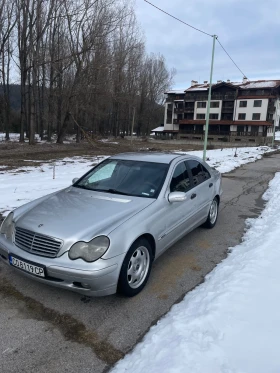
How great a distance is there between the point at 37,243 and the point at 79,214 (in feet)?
1.79

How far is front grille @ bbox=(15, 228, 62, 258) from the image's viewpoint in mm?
2896

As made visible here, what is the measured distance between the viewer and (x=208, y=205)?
16.9 ft

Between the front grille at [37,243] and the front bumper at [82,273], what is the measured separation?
60 millimetres

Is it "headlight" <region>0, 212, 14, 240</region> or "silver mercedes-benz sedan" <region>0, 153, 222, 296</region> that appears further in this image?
"headlight" <region>0, 212, 14, 240</region>

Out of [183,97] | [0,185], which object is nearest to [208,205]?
[0,185]

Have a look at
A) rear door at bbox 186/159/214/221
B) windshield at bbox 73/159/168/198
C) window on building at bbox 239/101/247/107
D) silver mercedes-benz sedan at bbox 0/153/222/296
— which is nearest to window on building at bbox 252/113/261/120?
window on building at bbox 239/101/247/107

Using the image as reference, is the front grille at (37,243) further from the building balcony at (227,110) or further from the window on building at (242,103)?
the building balcony at (227,110)

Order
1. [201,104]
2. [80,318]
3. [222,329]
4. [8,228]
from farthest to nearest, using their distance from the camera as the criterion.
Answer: [201,104]
[8,228]
[80,318]
[222,329]

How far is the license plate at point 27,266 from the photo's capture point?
288 centimetres

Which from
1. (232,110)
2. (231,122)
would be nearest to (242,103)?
(232,110)

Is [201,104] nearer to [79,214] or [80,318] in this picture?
[79,214]

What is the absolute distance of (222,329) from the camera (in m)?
2.58

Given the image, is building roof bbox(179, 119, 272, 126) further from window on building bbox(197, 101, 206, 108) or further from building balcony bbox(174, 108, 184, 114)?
window on building bbox(197, 101, 206, 108)

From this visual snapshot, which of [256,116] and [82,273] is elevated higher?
[256,116]
